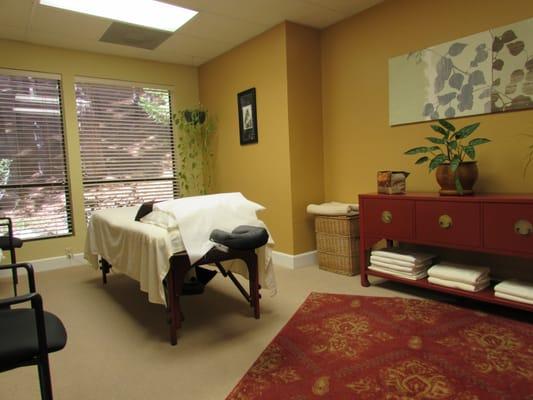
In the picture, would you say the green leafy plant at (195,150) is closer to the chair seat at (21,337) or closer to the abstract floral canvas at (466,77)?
the abstract floral canvas at (466,77)

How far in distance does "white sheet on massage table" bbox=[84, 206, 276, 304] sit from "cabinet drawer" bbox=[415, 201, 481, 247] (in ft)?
3.60

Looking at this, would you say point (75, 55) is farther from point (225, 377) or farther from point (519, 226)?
point (519, 226)

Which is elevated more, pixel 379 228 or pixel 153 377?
pixel 379 228

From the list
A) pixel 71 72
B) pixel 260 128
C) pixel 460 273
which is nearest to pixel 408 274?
pixel 460 273

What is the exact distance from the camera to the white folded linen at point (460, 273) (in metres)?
2.40

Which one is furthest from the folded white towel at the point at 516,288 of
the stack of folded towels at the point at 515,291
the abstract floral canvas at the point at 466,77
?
the abstract floral canvas at the point at 466,77

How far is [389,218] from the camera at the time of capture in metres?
2.81

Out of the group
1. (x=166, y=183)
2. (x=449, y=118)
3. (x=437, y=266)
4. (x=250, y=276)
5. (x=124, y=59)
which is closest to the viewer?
(x=250, y=276)

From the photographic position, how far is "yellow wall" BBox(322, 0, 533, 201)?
2.55 metres

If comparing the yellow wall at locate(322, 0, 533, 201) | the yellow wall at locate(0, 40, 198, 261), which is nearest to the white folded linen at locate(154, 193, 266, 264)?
the yellow wall at locate(322, 0, 533, 201)

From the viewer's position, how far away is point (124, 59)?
4383 mm

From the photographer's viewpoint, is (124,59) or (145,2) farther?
(124,59)

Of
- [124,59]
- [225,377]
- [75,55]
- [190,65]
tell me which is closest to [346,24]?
[190,65]

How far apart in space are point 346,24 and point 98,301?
10.8 feet
